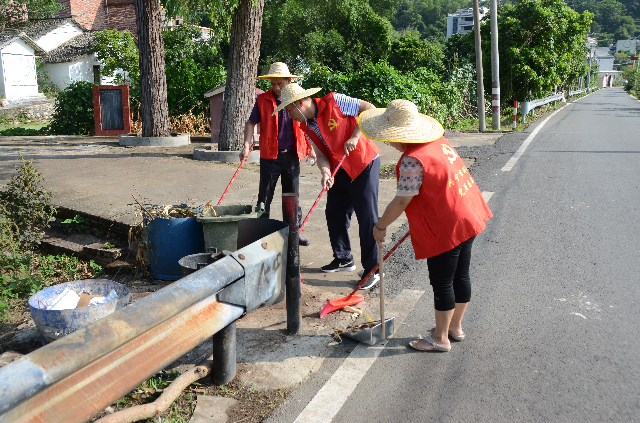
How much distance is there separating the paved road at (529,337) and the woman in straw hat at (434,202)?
383mm

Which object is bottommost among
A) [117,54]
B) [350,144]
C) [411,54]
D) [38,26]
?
[350,144]

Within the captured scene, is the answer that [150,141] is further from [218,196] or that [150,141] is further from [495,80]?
[495,80]

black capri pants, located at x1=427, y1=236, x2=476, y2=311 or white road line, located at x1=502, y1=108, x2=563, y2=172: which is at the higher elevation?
white road line, located at x1=502, y1=108, x2=563, y2=172

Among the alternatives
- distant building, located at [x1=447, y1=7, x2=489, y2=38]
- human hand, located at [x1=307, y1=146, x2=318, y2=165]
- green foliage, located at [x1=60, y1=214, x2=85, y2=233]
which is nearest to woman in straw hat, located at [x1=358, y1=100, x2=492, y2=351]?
human hand, located at [x1=307, y1=146, x2=318, y2=165]

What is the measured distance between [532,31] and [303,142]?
23.9m

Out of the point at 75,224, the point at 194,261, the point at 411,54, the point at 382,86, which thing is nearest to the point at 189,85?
the point at 382,86

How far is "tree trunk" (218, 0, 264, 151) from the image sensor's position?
418 inches

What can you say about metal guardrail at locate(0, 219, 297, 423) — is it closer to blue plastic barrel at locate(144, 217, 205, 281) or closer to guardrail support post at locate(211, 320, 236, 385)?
guardrail support post at locate(211, 320, 236, 385)

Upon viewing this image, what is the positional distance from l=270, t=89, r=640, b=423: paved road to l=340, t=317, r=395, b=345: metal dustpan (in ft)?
0.26

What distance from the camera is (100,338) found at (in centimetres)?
207

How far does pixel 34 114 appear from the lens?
→ 28344 millimetres

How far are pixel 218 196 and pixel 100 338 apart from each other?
5607 millimetres

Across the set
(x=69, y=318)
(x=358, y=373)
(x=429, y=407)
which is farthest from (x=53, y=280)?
(x=429, y=407)

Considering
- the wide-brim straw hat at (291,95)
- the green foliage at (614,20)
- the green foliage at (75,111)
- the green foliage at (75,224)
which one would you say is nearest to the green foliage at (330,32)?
the green foliage at (75,111)
